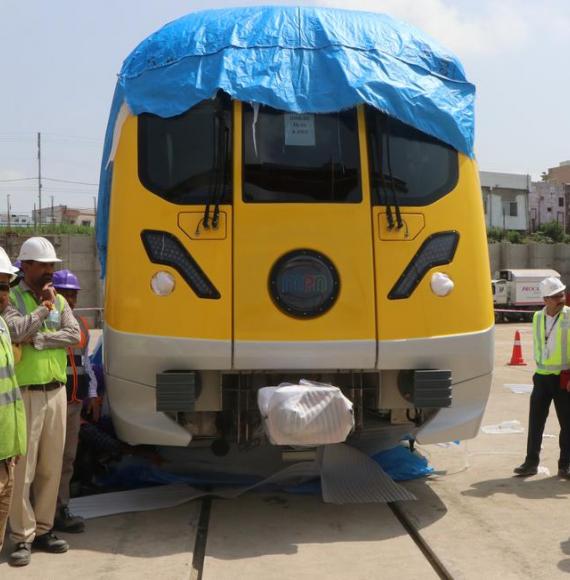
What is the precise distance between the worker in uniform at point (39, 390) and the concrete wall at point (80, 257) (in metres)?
23.3

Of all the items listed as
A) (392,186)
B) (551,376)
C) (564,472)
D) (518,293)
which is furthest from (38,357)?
(518,293)

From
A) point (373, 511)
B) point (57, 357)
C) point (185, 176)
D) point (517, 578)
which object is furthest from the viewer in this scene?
point (373, 511)

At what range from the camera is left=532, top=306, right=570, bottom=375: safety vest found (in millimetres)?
6602

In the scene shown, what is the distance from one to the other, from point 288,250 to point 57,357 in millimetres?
1523

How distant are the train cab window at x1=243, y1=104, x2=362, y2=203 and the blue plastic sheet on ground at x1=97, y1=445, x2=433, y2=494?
7.32ft

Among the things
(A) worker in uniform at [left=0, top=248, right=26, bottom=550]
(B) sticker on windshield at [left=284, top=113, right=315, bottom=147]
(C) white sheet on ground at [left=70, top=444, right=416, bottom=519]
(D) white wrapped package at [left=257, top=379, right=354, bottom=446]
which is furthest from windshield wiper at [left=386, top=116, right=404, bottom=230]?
(A) worker in uniform at [left=0, top=248, right=26, bottom=550]

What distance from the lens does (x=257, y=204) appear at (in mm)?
5035

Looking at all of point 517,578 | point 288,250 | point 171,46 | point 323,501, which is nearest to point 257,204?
point 288,250

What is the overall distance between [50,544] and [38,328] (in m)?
1.27

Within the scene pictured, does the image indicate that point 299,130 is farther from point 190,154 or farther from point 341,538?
point 341,538

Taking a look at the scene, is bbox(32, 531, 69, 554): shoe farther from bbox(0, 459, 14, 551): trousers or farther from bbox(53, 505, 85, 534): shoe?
bbox(0, 459, 14, 551): trousers

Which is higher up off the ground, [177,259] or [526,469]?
[177,259]

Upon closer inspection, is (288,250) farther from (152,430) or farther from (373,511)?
(373,511)

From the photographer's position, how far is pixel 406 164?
17.1ft
